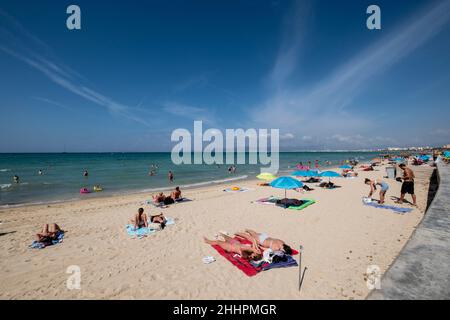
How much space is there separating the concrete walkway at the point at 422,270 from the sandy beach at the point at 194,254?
61.4 inches

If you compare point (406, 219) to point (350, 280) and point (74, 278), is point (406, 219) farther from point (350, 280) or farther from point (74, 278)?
point (74, 278)

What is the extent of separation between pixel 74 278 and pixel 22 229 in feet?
21.2

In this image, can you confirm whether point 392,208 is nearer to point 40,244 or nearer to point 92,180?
point 40,244

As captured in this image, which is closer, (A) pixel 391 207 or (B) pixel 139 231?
(B) pixel 139 231

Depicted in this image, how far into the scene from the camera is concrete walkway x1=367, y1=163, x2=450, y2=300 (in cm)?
247

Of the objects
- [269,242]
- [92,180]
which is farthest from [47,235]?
[92,180]

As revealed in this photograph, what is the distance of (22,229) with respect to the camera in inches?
355

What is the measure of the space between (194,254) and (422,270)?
532cm

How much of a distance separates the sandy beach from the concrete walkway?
5.12 feet

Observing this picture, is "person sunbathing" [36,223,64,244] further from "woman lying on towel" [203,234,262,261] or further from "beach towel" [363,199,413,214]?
"beach towel" [363,199,413,214]

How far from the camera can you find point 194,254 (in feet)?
20.8

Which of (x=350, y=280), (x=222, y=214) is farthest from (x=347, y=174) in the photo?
(x=350, y=280)
